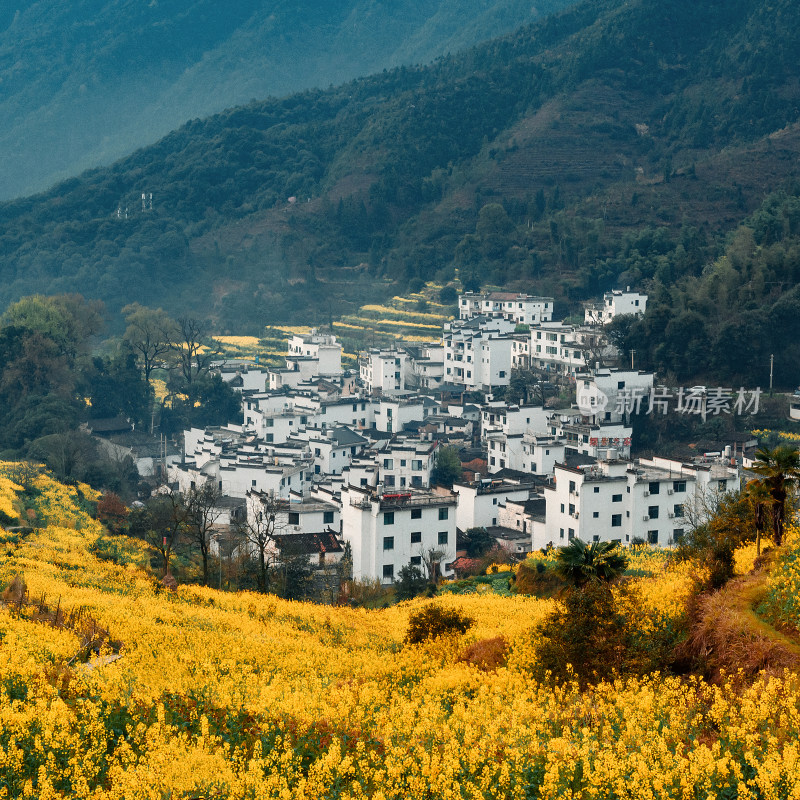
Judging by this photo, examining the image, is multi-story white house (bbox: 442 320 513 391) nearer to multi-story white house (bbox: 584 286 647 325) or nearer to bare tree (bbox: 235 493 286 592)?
multi-story white house (bbox: 584 286 647 325)

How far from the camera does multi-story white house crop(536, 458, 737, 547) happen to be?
3712 centimetres

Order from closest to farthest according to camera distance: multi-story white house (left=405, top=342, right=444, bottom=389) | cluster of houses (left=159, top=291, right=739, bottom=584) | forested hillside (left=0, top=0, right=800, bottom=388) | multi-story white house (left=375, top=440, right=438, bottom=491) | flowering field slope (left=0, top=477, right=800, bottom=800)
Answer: flowering field slope (left=0, top=477, right=800, bottom=800)
cluster of houses (left=159, top=291, right=739, bottom=584)
multi-story white house (left=375, top=440, right=438, bottom=491)
multi-story white house (left=405, top=342, right=444, bottom=389)
forested hillside (left=0, top=0, right=800, bottom=388)

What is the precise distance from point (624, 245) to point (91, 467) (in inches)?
1861

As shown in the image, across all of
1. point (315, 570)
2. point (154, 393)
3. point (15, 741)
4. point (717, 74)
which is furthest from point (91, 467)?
point (717, 74)

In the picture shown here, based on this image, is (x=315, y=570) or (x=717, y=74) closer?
(x=315, y=570)

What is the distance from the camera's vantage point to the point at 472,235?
302 ft

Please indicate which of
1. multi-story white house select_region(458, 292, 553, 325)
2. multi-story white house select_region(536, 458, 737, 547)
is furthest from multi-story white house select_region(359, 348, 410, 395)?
multi-story white house select_region(536, 458, 737, 547)

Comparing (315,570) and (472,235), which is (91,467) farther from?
(472,235)

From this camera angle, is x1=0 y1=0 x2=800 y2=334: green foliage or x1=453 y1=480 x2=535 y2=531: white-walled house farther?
x1=0 y1=0 x2=800 y2=334: green foliage

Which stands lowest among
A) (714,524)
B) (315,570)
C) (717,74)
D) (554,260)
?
(315,570)

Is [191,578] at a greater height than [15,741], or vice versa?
[15,741]

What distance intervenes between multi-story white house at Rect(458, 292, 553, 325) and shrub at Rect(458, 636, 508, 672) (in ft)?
185

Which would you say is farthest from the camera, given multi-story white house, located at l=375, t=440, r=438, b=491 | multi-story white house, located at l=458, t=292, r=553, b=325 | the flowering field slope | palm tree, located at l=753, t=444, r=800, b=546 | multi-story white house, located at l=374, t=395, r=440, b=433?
multi-story white house, located at l=458, t=292, r=553, b=325

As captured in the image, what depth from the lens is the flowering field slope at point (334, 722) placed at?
33.6 ft
